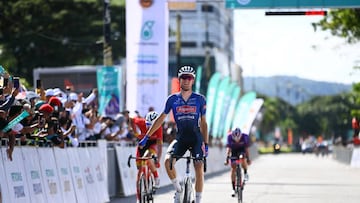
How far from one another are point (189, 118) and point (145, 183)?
→ 360 centimetres

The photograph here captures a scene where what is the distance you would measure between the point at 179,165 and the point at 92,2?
30.7m

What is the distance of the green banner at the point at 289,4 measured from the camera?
87.6 feet

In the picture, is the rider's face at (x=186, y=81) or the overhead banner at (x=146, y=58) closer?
the rider's face at (x=186, y=81)

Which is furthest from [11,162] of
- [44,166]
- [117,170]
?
[117,170]

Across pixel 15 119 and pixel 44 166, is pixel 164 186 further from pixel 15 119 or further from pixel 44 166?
pixel 15 119

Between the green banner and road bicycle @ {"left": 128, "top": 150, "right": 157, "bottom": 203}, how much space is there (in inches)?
371

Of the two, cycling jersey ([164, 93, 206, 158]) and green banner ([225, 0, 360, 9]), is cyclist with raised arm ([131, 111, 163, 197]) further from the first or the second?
green banner ([225, 0, 360, 9])

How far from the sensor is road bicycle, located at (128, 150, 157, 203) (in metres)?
18.6

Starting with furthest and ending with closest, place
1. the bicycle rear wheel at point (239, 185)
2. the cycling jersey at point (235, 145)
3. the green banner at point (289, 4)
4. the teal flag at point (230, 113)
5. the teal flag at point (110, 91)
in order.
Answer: the teal flag at point (230, 113)
the teal flag at point (110, 91)
the green banner at point (289, 4)
the cycling jersey at point (235, 145)
the bicycle rear wheel at point (239, 185)

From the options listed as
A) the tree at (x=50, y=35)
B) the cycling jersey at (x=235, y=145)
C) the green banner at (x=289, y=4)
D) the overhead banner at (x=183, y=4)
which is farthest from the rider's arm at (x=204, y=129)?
the tree at (x=50, y=35)

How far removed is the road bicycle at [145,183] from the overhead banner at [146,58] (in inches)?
455

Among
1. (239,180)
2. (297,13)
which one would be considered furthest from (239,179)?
(297,13)

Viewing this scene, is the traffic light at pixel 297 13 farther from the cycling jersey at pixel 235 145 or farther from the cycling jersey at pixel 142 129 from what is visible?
the cycling jersey at pixel 142 129

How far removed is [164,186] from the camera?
2953 centimetres
